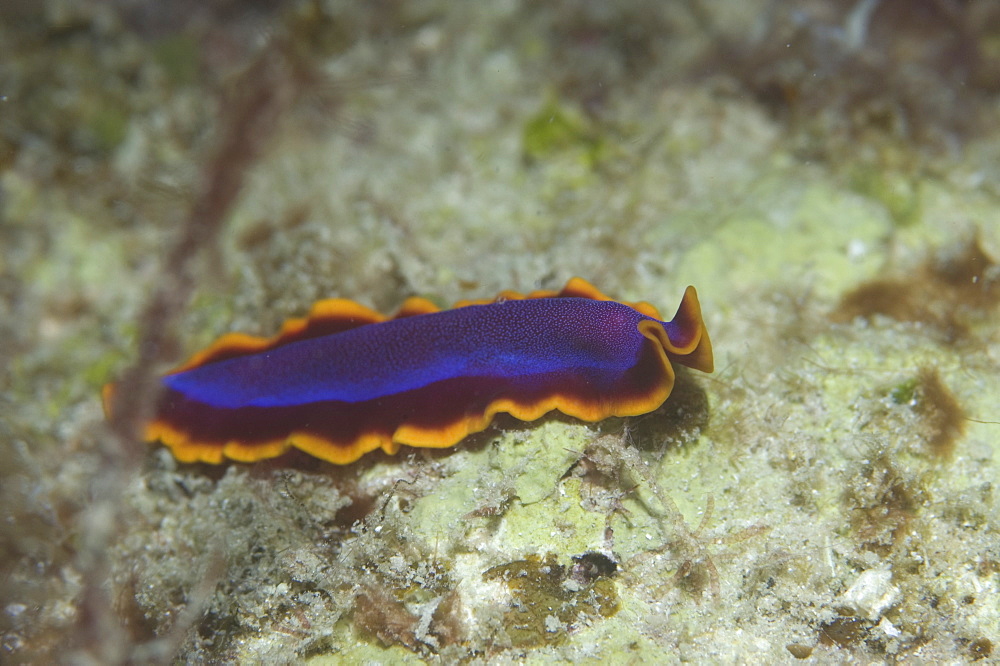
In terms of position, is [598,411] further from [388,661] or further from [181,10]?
[181,10]

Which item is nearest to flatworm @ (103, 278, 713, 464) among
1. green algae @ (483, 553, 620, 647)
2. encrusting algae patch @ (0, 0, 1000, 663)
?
encrusting algae patch @ (0, 0, 1000, 663)

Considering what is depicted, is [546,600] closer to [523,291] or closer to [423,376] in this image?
[423,376]

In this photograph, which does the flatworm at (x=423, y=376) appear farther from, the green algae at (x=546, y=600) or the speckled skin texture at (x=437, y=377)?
the green algae at (x=546, y=600)

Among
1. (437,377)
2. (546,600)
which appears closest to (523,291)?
(437,377)

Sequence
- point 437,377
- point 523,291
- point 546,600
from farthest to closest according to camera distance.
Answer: point 523,291 < point 437,377 < point 546,600

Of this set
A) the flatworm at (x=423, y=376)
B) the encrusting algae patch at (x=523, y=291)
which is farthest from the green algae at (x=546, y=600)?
the flatworm at (x=423, y=376)

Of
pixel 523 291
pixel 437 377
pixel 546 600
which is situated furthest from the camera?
pixel 523 291

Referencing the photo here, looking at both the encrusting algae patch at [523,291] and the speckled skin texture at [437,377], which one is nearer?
the encrusting algae patch at [523,291]

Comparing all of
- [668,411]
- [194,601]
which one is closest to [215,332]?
[194,601]

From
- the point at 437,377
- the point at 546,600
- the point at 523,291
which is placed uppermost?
the point at 437,377
